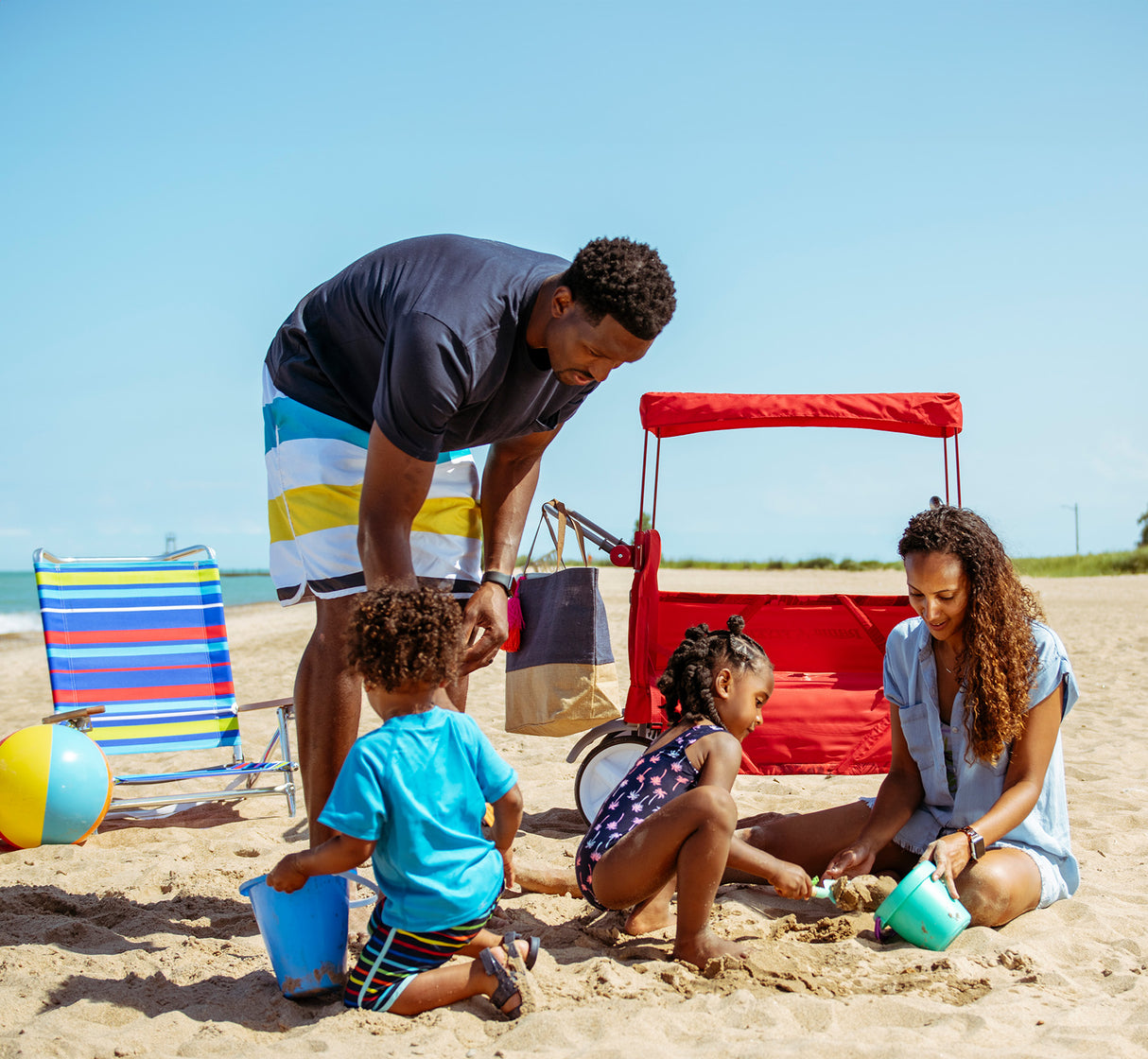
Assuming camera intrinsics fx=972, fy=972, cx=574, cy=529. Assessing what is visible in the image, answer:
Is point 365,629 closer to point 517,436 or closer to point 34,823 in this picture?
point 517,436

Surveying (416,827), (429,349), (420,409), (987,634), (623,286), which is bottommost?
(416,827)

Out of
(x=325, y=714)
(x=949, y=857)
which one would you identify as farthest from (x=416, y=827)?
(x=949, y=857)

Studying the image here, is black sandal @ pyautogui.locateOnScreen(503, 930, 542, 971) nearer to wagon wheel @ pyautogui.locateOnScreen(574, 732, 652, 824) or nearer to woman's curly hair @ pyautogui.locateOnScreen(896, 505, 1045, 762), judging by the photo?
woman's curly hair @ pyautogui.locateOnScreen(896, 505, 1045, 762)

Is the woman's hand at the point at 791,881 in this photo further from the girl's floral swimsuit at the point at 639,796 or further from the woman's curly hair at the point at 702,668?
the woman's curly hair at the point at 702,668

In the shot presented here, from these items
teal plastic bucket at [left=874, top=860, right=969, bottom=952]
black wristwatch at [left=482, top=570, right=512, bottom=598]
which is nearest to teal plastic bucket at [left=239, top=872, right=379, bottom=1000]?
black wristwatch at [left=482, top=570, right=512, bottom=598]

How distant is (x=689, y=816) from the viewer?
7.75ft

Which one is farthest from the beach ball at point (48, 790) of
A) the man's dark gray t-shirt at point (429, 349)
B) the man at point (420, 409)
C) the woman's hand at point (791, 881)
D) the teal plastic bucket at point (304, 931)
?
the woman's hand at point (791, 881)

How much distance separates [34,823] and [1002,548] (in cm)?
337

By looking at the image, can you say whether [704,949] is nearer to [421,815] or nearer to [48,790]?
[421,815]

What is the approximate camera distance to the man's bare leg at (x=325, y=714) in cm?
236

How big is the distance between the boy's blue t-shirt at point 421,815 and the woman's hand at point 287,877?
0.12 metres

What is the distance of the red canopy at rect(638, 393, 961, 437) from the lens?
4.15m

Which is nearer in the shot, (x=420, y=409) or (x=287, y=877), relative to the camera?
(x=287, y=877)

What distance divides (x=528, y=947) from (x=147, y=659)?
10.5 feet
